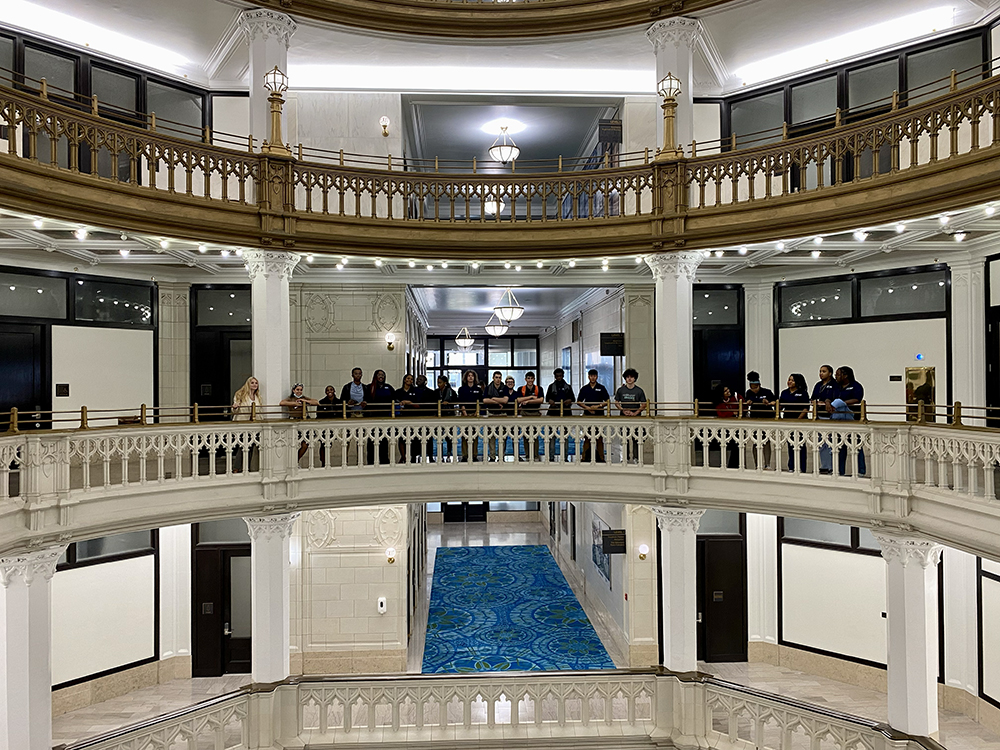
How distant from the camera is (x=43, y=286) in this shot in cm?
1177

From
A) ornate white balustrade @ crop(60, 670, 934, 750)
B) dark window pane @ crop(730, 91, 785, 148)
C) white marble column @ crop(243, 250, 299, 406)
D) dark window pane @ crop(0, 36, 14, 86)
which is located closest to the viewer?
ornate white balustrade @ crop(60, 670, 934, 750)

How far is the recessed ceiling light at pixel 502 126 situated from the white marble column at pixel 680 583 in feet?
30.8

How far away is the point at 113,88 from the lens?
11.7m

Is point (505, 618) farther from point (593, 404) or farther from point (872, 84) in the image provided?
point (872, 84)

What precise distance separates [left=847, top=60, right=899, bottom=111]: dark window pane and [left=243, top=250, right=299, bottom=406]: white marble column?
33.0 feet

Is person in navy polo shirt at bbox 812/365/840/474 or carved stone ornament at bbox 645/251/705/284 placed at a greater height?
carved stone ornament at bbox 645/251/705/284

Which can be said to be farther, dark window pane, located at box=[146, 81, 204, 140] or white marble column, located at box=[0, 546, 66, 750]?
dark window pane, located at box=[146, 81, 204, 140]

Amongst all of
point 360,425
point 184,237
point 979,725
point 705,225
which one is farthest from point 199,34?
point 979,725

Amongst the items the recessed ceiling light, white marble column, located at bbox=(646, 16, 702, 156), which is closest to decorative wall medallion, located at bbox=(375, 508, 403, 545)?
white marble column, located at bbox=(646, 16, 702, 156)

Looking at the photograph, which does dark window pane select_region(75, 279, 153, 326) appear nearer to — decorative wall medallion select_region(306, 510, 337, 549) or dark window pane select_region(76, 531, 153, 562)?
dark window pane select_region(76, 531, 153, 562)

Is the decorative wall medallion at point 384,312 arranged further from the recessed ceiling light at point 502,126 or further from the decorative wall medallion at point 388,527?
the recessed ceiling light at point 502,126

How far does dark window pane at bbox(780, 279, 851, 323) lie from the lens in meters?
13.2

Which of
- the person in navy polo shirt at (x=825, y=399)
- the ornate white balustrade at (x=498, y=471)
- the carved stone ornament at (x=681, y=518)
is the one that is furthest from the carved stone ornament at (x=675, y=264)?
the carved stone ornament at (x=681, y=518)

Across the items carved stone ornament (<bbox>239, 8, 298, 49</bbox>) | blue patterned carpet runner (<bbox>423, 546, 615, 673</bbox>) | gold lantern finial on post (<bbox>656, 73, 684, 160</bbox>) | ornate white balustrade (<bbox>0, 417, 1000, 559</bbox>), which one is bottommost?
blue patterned carpet runner (<bbox>423, 546, 615, 673</bbox>)
